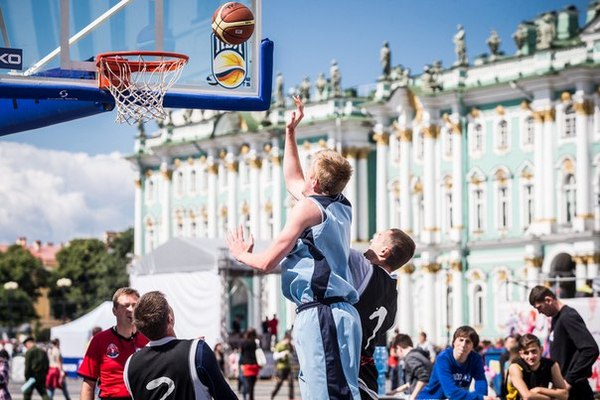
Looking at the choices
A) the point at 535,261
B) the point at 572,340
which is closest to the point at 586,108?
the point at 535,261

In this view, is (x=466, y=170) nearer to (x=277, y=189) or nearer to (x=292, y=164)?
(x=277, y=189)

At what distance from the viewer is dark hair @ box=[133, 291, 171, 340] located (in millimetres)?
7406

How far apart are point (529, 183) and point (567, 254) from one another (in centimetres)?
329

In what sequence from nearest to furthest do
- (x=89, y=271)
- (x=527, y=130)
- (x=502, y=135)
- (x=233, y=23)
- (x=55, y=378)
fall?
(x=233, y=23) < (x=55, y=378) < (x=527, y=130) < (x=502, y=135) < (x=89, y=271)

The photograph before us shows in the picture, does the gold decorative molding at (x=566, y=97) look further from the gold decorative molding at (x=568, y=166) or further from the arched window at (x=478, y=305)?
the arched window at (x=478, y=305)

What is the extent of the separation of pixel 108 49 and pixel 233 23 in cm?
95

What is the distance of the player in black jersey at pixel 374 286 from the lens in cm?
824

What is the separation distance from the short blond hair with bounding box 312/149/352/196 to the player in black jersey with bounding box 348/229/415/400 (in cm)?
69

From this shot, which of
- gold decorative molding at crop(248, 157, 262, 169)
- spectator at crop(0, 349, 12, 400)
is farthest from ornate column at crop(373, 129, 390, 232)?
spectator at crop(0, 349, 12, 400)

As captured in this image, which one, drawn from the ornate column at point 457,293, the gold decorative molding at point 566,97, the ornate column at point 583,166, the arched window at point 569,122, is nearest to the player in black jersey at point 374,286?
the ornate column at point 583,166

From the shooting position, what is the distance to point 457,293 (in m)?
57.7

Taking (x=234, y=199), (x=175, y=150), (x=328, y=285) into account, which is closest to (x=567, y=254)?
(x=234, y=199)

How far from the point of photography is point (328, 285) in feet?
24.7

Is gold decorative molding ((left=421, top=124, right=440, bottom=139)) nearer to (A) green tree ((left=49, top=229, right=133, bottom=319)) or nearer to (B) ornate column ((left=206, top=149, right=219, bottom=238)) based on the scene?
(B) ornate column ((left=206, top=149, right=219, bottom=238))
